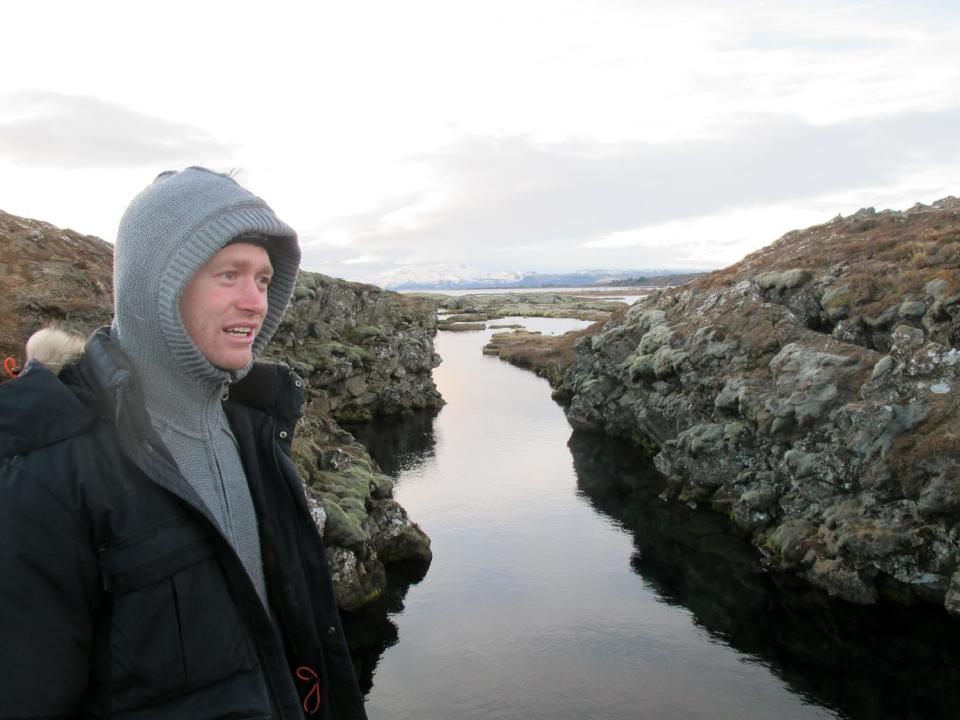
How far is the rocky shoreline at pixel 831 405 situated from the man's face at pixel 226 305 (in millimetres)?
28294

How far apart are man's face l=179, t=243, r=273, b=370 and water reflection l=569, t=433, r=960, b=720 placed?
2337 cm

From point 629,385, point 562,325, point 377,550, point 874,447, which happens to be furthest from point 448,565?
point 562,325

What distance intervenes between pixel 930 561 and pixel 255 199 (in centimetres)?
2903

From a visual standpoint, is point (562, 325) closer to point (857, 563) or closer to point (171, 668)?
point (857, 563)

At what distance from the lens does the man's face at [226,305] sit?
3725 millimetres

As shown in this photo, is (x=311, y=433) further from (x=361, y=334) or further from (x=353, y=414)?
(x=361, y=334)

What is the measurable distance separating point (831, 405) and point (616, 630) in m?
14.9

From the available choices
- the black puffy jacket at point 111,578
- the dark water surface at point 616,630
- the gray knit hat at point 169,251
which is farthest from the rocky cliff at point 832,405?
the gray knit hat at point 169,251

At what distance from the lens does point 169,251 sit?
3.50m

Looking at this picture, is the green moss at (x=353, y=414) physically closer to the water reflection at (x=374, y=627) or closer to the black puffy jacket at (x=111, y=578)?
the water reflection at (x=374, y=627)

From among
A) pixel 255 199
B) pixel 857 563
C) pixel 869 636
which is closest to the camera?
pixel 255 199

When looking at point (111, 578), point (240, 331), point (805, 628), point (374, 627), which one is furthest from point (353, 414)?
point (111, 578)

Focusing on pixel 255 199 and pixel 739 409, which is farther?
pixel 739 409

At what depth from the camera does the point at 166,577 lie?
132 inches
